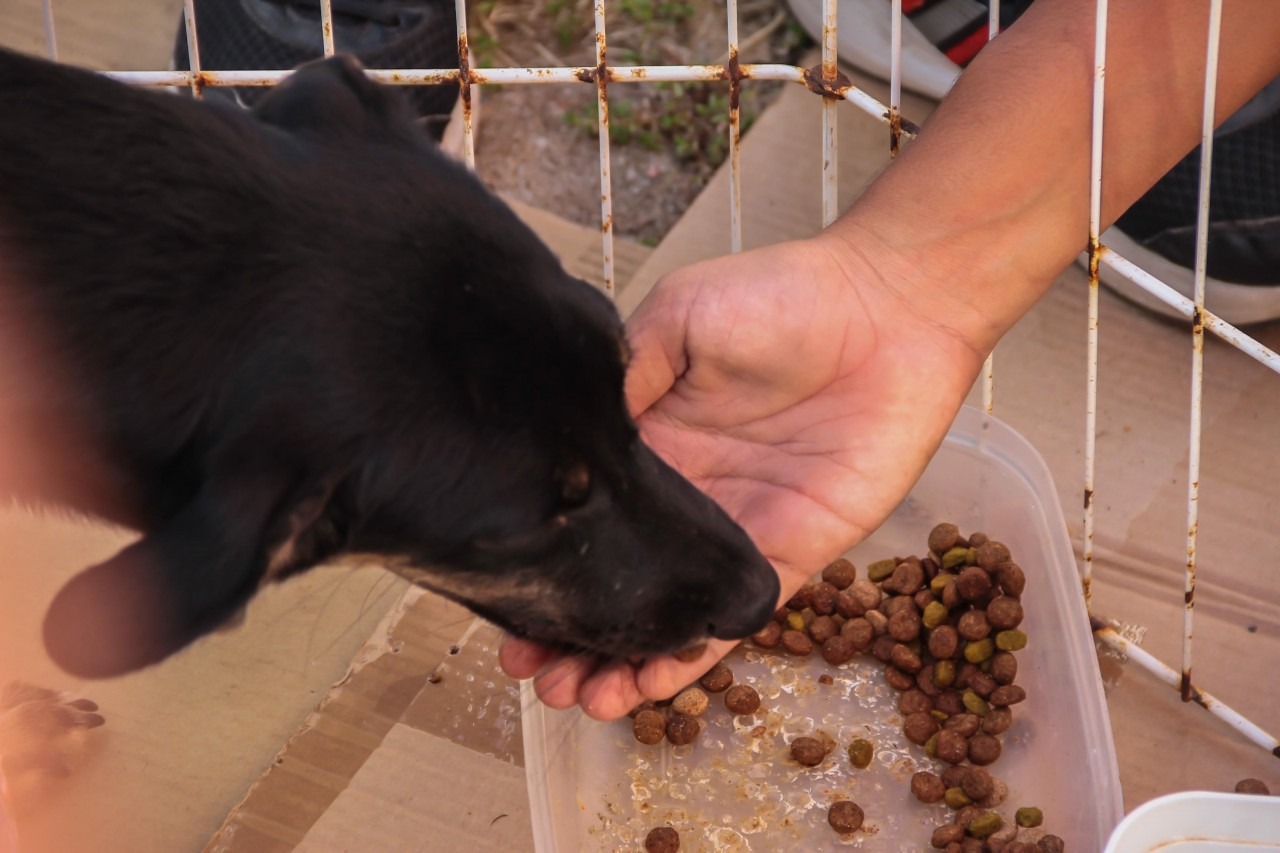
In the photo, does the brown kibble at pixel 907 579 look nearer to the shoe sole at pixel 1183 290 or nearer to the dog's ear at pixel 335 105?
the shoe sole at pixel 1183 290

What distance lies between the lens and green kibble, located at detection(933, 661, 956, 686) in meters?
1.91

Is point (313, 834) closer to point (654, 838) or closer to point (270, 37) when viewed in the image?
point (654, 838)

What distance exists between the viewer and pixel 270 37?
8.48 ft

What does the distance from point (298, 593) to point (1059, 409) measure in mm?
1406

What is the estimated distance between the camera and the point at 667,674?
1601mm

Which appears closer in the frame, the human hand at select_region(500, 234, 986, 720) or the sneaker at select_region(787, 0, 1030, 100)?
the human hand at select_region(500, 234, 986, 720)

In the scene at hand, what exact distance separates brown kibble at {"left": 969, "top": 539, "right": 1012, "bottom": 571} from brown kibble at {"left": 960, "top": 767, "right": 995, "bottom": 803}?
0.31 metres

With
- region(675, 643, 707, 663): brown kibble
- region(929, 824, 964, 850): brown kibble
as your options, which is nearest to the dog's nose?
region(675, 643, 707, 663): brown kibble

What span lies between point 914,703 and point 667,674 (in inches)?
19.5

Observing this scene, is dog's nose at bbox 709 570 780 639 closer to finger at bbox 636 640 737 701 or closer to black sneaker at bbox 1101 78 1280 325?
finger at bbox 636 640 737 701

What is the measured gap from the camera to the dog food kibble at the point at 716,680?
6.37ft

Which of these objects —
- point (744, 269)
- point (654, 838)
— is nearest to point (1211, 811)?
point (654, 838)

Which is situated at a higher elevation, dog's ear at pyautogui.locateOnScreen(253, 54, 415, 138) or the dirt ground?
dog's ear at pyautogui.locateOnScreen(253, 54, 415, 138)

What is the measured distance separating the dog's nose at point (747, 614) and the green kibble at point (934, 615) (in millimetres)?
560
